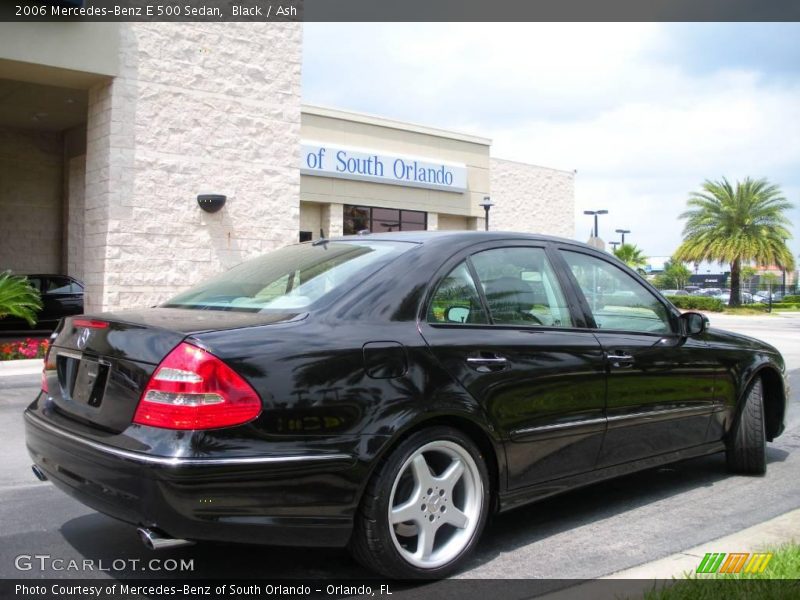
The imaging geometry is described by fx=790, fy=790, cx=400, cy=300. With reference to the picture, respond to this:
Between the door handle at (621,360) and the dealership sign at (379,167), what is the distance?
64.8 feet

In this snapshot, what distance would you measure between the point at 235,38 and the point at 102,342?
1225cm

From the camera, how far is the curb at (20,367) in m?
11.1

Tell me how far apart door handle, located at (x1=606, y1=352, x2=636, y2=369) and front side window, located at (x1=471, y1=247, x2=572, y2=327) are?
31 cm

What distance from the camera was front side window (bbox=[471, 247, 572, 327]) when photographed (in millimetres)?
4012

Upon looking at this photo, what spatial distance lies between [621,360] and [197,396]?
2.42 m

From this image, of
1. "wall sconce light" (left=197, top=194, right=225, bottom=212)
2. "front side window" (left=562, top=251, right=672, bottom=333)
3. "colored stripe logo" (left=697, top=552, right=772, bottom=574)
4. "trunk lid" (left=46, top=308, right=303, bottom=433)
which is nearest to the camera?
"trunk lid" (left=46, top=308, right=303, bottom=433)

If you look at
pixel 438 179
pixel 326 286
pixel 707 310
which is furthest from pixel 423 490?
pixel 707 310

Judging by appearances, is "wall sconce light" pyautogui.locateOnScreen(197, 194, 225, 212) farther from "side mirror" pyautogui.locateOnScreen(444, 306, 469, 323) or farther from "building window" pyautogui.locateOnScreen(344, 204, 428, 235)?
"building window" pyautogui.locateOnScreen(344, 204, 428, 235)

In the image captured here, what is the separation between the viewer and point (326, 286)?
363 cm

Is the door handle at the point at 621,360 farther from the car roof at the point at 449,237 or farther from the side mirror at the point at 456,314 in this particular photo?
the side mirror at the point at 456,314

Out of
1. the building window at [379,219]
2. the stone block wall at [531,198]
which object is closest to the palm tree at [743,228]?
the stone block wall at [531,198]

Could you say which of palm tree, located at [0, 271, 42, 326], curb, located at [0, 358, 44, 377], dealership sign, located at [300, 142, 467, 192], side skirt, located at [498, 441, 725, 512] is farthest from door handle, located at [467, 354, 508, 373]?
dealership sign, located at [300, 142, 467, 192]

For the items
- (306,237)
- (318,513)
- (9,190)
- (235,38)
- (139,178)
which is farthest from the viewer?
(306,237)

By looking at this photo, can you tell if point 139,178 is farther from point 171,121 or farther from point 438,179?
point 438,179
